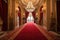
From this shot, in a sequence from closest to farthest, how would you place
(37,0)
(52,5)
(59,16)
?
(59,16)
(52,5)
(37,0)

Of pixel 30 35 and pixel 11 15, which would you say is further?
pixel 11 15

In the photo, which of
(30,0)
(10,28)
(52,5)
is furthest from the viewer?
(30,0)

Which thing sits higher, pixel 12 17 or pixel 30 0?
pixel 30 0

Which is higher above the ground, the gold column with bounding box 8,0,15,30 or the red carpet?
the gold column with bounding box 8,0,15,30

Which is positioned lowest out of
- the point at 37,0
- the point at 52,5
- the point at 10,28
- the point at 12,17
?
the point at 10,28

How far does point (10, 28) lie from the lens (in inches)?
469

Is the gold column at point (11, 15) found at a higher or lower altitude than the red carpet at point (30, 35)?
higher

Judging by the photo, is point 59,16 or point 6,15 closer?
point 59,16

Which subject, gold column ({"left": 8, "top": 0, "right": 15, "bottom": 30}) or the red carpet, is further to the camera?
gold column ({"left": 8, "top": 0, "right": 15, "bottom": 30})

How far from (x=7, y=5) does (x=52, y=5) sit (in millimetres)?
3073

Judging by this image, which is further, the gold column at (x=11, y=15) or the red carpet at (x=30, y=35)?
the gold column at (x=11, y=15)

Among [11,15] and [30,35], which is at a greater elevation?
[11,15]

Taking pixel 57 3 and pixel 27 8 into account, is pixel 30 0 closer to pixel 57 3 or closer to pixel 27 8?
pixel 27 8

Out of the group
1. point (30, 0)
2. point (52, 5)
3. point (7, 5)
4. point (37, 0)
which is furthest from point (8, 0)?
point (30, 0)
